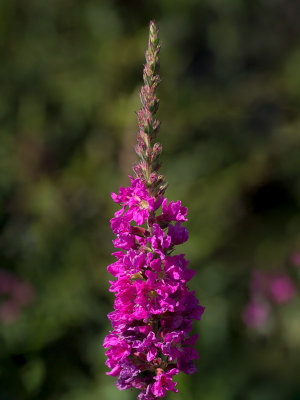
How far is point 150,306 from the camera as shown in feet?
5.84

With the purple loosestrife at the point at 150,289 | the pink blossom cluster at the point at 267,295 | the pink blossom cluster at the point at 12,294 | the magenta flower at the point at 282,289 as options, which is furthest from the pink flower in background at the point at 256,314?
the purple loosestrife at the point at 150,289

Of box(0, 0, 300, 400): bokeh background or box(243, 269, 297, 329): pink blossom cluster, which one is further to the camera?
box(243, 269, 297, 329): pink blossom cluster

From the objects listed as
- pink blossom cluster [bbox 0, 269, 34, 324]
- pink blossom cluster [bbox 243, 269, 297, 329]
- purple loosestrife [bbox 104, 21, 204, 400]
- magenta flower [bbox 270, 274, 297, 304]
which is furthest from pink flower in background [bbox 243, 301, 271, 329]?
purple loosestrife [bbox 104, 21, 204, 400]

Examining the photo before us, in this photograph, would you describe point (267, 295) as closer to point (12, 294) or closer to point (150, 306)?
point (12, 294)

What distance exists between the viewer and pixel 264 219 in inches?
304

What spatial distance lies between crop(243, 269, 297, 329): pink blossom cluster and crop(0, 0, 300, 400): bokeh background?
2 centimetres

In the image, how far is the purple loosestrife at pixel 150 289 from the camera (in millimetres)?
1801

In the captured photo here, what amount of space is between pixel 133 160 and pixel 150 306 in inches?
190

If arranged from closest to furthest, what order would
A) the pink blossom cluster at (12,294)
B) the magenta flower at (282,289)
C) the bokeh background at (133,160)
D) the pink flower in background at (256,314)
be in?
the pink blossom cluster at (12,294), the bokeh background at (133,160), the pink flower in background at (256,314), the magenta flower at (282,289)

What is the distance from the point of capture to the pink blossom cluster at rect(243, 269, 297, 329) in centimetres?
518

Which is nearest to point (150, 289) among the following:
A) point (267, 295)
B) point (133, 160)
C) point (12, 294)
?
point (12, 294)

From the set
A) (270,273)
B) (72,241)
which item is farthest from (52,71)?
(270,273)

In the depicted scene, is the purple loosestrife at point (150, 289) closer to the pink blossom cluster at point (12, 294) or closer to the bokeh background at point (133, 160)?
the bokeh background at point (133, 160)

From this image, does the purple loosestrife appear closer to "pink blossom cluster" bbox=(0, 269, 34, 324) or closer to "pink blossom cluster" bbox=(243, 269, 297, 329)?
"pink blossom cluster" bbox=(0, 269, 34, 324)
